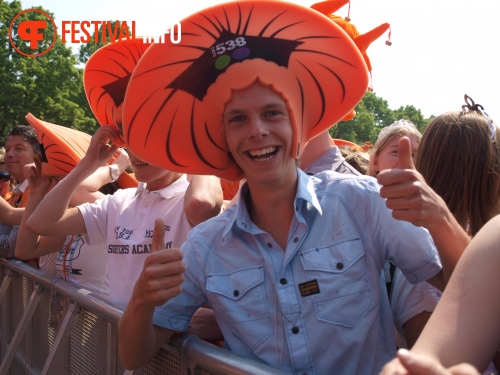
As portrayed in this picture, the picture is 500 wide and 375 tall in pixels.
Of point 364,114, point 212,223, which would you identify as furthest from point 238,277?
point 364,114

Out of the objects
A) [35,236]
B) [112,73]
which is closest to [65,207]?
[35,236]

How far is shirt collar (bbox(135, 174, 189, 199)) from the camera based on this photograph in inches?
120

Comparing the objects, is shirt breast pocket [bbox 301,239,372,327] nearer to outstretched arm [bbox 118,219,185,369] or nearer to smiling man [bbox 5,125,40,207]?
outstretched arm [bbox 118,219,185,369]

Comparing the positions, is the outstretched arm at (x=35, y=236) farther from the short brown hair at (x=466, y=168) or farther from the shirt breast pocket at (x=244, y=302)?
the short brown hair at (x=466, y=168)

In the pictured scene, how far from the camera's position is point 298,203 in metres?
2.01

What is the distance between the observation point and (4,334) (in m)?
4.91

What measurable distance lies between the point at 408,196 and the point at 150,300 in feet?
3.03

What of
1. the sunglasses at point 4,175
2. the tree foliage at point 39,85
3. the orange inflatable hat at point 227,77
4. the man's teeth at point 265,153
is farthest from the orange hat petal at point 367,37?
the tree foliage at point 39,85

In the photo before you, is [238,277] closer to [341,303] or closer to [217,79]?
[341,303]

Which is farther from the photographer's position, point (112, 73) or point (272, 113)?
point (112, 73)

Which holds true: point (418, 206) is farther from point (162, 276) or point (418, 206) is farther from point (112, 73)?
point (112, 73)

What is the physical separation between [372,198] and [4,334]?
4.20m

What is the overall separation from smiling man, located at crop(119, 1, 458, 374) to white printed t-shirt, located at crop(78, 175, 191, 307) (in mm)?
621

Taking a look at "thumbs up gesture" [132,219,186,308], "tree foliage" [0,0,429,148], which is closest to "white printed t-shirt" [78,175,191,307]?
"thumbs up gesture" [132,219,186,308]
